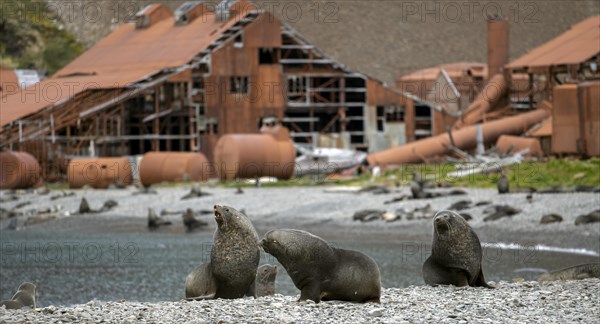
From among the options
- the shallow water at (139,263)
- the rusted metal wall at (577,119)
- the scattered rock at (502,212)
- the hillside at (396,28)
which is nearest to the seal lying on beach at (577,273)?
the shallow water at (139,263)

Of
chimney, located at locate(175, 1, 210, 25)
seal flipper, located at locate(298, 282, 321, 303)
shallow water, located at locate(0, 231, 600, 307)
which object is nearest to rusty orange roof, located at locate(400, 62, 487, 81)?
chimney, located at locate(175, 1, 210, 25)

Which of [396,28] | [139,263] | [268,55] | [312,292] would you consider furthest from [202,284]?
[396,28]

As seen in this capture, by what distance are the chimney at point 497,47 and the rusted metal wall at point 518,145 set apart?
15.8m

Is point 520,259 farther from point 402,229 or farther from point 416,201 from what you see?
point 416,201

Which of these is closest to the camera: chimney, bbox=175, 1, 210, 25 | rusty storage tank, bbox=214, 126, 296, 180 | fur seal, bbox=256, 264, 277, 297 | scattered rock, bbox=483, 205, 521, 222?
fur seal, bbox=256, 264, 277, 297

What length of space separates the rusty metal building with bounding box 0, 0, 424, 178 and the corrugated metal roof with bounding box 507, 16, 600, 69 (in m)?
8.46

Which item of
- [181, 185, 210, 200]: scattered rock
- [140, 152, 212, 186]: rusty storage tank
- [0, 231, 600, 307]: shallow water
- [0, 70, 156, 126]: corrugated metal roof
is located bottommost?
[0, 231, 600, 307]: shallow water

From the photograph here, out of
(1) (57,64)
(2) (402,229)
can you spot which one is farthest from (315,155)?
(1) (57,64)

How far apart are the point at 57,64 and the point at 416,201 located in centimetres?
5794

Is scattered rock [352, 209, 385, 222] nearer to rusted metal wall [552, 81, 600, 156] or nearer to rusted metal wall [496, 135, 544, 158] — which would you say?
rusted metal wall [552, 81, 600, 156]

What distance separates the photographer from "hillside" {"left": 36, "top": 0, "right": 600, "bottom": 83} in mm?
124812

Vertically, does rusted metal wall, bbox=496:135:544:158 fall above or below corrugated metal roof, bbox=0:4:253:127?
below

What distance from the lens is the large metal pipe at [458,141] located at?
56.4 metres

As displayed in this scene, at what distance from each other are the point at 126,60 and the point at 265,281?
166 feet
